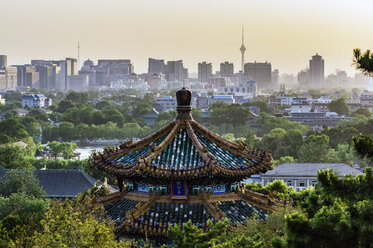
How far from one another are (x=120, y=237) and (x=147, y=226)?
881mm

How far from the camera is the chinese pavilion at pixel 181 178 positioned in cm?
1309

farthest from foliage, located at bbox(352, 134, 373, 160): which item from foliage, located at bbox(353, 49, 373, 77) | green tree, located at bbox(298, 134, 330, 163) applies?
green tree, located at bbox(298, 134, 330, 163)

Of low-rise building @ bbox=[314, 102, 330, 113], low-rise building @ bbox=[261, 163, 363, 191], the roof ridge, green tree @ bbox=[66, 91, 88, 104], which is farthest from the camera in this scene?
green tree @ bbox=[66, 91, 88, 104]

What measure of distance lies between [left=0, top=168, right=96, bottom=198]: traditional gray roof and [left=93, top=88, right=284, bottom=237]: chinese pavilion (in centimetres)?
2801

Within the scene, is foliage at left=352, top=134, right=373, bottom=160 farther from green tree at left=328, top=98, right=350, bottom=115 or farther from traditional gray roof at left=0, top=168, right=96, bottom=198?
green tree at left=328, top=98, right=350, bottom=115

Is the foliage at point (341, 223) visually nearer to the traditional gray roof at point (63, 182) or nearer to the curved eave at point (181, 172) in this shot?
the curved eave at point (181, 172)

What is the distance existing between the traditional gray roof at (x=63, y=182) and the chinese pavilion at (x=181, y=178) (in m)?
28.0

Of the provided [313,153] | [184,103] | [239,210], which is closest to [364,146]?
[239,210]

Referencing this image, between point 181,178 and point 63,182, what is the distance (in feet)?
101

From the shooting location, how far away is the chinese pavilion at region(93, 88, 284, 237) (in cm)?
1309

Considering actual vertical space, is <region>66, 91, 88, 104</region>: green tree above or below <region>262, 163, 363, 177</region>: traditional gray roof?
above

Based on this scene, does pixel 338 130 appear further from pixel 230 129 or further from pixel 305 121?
pixel 305 121

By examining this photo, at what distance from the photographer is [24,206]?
2675 centimetres

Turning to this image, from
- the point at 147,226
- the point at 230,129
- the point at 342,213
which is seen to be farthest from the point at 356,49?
the point at 230,129
